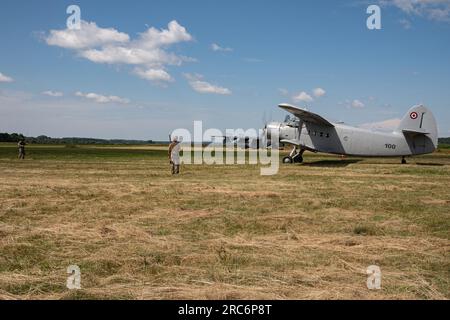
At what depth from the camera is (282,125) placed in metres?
27.8

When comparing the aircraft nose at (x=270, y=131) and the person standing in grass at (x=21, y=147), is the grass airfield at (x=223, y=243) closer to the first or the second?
the aircraft nose at (x=270, y=131)

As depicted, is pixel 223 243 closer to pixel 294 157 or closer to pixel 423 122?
pixel 294 157

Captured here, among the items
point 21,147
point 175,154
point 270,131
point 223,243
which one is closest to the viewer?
point 223,243

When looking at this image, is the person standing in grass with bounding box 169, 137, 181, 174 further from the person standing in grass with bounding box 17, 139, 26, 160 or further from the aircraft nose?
the person standing in grass with bounding box 17, 139, 26, 160

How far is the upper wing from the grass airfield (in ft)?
36.3

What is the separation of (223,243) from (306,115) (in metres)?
19.6

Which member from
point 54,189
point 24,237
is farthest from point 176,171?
point 24,237

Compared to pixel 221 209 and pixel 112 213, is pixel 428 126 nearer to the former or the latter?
pixel 221 209

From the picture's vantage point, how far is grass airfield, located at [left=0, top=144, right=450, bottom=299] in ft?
14.9

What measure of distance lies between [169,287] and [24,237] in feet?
11.9

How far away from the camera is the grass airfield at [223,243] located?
453 cm

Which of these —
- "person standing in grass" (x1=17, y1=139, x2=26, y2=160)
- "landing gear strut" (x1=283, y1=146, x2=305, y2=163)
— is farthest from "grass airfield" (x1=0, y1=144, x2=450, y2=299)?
"person standing in grass" (x1=17, y1=139, x2=26, y2=160)

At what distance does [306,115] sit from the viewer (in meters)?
24.8

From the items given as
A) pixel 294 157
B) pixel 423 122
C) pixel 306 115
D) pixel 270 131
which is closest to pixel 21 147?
pixel 270 131
